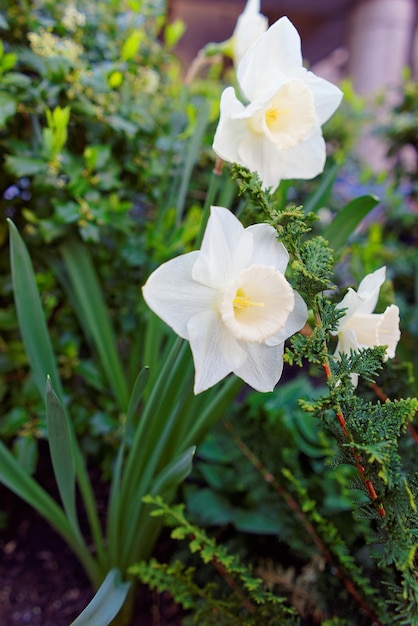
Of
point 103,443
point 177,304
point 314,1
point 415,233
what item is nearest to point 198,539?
point 177,304

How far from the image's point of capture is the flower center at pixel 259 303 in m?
0.47

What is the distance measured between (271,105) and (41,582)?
84 centimetres

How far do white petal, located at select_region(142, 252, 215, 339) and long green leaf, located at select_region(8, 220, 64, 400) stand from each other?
289 mm

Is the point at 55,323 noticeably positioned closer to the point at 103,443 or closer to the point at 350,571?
the point at 103,443

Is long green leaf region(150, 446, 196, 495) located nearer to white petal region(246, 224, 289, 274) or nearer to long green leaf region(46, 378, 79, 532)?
long green leaf region(46, 378, 79, 532)

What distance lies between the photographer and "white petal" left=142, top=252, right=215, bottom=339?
0.48 meters

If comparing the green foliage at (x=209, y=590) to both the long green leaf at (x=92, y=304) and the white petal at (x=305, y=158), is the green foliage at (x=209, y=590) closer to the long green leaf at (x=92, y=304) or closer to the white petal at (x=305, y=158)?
the long green leaf at (x=92, y=304)


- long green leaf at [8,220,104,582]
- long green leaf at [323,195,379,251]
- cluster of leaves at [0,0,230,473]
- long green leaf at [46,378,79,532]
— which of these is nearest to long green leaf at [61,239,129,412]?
cluster of leaves at [0,0,230,473]

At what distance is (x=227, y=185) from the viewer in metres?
0.86

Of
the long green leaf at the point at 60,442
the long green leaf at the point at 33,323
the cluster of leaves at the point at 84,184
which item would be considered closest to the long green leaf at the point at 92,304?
the cluster of leaves at the point at 84,184

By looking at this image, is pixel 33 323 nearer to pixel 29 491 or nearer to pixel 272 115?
pixel 29 491

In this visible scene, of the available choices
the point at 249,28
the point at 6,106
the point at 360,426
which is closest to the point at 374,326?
the point at 360,426

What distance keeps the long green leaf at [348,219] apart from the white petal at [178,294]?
1.12 feet

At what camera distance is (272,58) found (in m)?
0.58
